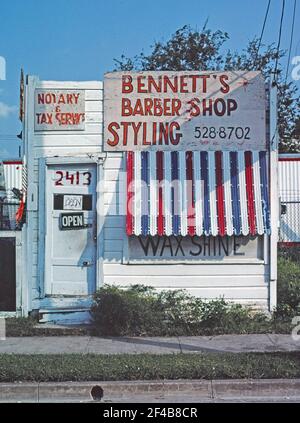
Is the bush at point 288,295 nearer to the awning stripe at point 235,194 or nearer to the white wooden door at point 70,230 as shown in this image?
the awning stripe at point 235,194

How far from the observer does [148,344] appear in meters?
8.49

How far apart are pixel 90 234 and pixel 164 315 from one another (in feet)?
5.73

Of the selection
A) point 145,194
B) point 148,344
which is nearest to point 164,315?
point 148,344

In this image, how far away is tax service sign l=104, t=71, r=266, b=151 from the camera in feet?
32.4

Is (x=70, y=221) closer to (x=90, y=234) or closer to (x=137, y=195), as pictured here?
(x=90, y=234)

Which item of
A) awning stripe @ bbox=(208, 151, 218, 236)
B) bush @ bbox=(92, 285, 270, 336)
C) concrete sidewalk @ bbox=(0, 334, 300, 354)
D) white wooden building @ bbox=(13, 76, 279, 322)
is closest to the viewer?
concrete sidewalk @ bbox=(0, 334, 300, 354)

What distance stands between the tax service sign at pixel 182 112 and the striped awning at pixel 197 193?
0.72 feet

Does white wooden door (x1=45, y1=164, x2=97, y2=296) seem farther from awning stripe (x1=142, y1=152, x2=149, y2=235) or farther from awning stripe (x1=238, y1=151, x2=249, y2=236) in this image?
awning stripe (x1=238, y1=151, x2=249, y2=236)

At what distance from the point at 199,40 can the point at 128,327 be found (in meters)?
24.5

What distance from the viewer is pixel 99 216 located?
9820mm

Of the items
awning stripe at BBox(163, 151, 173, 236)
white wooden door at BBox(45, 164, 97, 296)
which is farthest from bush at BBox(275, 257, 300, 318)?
white wooden door at BBox(45, 164, 97, 296)

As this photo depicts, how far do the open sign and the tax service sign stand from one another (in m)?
1.19

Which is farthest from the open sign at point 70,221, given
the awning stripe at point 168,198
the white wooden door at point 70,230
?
the awning stripe at point 168,198

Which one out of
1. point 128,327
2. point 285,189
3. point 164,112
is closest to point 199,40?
point 285,189
